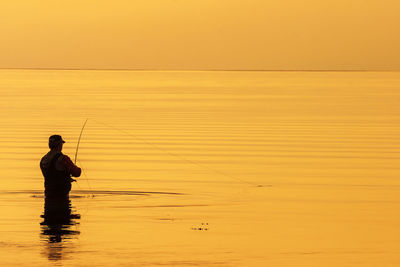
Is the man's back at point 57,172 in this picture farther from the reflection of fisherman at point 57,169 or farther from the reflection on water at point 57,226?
the reflection on water at point 57,226

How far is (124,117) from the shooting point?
5416cm

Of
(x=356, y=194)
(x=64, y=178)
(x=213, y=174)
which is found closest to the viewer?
(x=64, y=178)

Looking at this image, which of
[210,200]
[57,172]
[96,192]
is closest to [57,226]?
[57,172]

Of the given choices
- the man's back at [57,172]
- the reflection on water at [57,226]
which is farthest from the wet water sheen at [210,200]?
the man's back at [57,172]

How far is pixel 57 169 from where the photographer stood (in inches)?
592

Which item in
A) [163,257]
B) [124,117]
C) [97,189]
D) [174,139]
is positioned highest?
[124,117]

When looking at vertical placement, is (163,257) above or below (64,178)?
below

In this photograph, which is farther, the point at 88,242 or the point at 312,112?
the point at 312,112

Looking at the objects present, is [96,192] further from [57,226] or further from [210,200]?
[57,226]

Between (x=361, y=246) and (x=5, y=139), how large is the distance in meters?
23.3

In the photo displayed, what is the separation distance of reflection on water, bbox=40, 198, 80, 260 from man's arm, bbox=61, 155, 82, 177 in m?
0.83

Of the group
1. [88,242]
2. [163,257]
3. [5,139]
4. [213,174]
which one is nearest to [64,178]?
[88,242]

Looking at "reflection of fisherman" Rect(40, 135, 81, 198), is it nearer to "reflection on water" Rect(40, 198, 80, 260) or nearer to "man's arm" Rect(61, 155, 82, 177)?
"man's arm" Rect(61, 155, 82, 177)

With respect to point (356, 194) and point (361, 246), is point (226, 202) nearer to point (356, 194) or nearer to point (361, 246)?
point (356, 194)
